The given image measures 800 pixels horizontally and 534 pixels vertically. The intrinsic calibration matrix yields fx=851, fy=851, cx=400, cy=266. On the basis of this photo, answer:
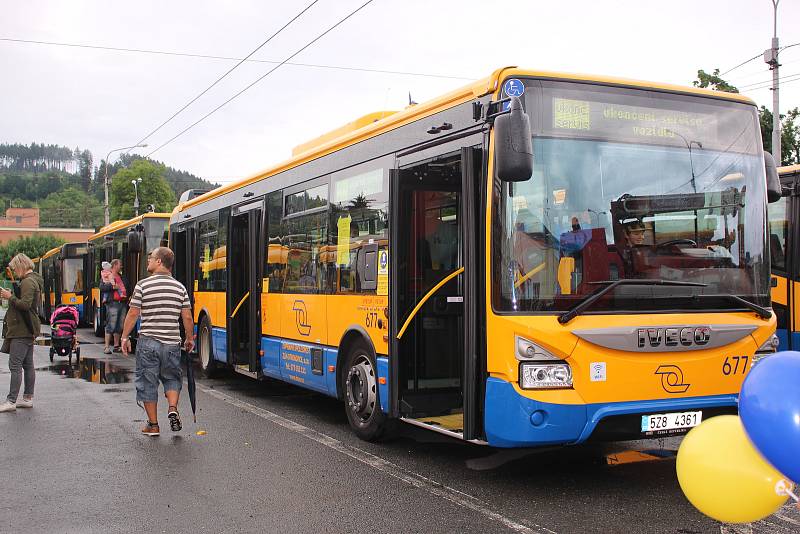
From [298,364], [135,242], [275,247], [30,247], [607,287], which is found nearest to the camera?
[607,287]

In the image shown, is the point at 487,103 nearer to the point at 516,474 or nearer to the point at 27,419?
the point at 516,474

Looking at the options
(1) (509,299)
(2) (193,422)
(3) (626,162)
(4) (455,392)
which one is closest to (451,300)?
(4) (455,392)

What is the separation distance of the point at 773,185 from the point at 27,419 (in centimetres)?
798

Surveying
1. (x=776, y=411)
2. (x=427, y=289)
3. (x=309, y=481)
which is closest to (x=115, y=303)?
(x=427, y=289)

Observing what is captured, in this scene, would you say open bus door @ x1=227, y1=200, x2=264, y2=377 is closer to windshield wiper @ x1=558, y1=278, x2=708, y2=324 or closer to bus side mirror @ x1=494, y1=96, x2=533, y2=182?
bus side mirror @ x1=494, y1=96, x2=533, y2=182

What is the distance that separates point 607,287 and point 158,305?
4.58 meters

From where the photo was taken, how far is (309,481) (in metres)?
6.56

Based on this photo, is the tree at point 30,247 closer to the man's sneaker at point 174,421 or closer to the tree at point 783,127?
the tree at point 783,127

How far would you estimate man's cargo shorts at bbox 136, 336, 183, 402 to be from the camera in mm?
8438

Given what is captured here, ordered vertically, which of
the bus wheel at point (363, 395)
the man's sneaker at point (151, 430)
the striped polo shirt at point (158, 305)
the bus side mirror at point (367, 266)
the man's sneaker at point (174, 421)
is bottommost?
the man's sneaker at point (151, 430)

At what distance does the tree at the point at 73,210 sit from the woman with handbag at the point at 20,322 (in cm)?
11225

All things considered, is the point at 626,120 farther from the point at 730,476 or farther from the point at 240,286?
the point at 240,286

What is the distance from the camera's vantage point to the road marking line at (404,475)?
5.44 m

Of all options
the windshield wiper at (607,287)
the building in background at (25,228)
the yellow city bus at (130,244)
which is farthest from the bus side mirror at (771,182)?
the building in background at (25,228)
